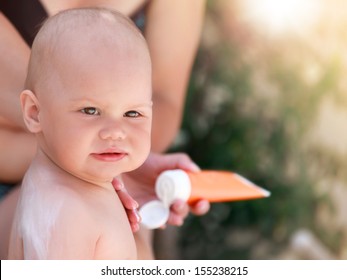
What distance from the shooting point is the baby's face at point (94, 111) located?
89cm

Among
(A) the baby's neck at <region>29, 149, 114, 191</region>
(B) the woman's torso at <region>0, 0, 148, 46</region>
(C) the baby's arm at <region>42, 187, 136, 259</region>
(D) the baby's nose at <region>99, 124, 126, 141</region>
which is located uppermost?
(B) the woman's torso at <region>0, 0, 148, 46</region>

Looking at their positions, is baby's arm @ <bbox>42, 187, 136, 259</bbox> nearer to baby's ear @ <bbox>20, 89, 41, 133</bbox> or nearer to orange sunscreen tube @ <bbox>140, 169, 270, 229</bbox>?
baby's ear @ <bbox>20, 89, 41, 133</bbox>

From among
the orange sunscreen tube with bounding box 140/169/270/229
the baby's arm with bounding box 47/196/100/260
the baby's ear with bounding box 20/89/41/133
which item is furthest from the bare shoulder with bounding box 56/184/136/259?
the orange sunscreen tube with bounding box 140/169/270/229

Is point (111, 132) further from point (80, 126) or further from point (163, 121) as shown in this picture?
point (163, 121)

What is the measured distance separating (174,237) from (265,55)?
1.86 feet

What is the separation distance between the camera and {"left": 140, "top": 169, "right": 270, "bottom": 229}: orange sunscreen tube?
122 cm

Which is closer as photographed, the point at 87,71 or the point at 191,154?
the point at 87,71

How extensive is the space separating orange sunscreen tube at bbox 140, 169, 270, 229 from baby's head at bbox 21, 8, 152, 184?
0.99 ft

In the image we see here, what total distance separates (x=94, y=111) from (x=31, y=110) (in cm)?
9

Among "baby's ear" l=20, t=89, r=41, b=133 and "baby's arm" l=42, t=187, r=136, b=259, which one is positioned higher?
"baby's ear" l=20, t=89, r=41, b=133

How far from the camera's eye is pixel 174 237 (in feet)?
6.14
